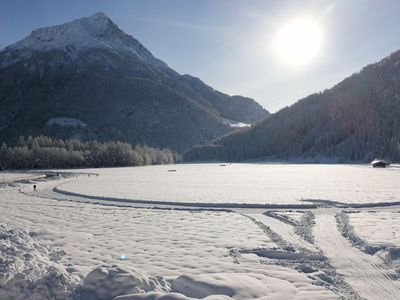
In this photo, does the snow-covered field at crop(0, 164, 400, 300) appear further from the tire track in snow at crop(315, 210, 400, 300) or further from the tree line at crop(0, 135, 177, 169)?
the tree line at crop(0, 135, 177, 169)

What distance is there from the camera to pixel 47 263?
10.6 metres

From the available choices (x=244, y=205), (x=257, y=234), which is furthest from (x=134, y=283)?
(x=244, y=205)

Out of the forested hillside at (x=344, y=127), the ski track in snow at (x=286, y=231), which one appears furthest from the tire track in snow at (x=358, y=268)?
the forested hillside at (x=344, y=127)

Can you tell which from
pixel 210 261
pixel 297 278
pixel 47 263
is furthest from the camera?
pixel 210 261

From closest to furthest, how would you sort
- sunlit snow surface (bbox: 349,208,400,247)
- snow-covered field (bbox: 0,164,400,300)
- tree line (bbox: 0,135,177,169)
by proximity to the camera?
snow-covered field (bbox: 0,164,400,300) < sunlit snow surface (bbox: 349,208,400,247) < tree line (bbox: 0,135,177,169)

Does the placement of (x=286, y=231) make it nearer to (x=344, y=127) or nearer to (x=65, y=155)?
(x=65, y=155)

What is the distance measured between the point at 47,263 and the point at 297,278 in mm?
6938

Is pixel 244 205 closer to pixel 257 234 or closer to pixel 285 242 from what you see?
pixel 257 234

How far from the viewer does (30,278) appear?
29.5 ft

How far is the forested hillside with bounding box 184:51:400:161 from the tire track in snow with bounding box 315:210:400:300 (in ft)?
431

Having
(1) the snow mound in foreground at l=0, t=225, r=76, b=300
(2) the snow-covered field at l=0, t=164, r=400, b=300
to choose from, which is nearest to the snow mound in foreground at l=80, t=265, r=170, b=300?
(2) the snow-covered field at l=0, t=164, r=400, b=300

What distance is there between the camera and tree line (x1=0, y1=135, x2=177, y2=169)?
118m

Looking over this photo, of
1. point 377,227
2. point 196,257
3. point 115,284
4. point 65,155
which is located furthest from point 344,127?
point 115,284

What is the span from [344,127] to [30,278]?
576ft
